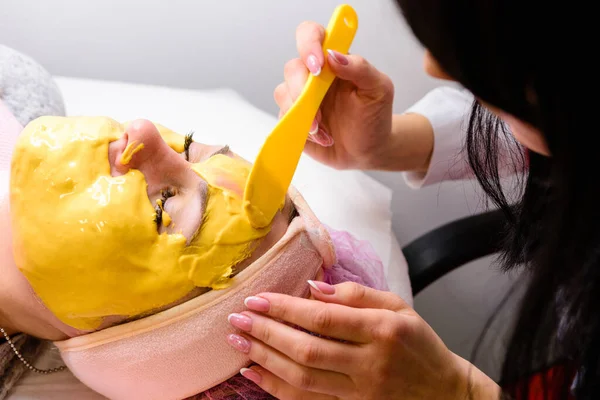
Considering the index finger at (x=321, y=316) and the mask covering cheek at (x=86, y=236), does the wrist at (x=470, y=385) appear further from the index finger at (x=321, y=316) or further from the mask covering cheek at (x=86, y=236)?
the mask covering cheek at (x=86, y=236)

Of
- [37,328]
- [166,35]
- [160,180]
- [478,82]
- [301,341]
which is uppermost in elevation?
[478,82]

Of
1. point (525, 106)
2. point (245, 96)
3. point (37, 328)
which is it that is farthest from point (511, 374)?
point (245, 96)

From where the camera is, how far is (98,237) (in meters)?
0.64

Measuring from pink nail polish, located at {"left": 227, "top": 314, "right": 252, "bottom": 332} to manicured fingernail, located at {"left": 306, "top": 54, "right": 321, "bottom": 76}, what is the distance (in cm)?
34

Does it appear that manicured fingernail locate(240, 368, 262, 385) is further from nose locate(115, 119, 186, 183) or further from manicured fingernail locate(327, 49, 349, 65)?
manicured fingernail locate(327, 49, 349, 65)

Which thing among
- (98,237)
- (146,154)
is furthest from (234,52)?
(98,237)

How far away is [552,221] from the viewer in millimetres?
503

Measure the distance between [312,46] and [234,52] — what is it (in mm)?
670

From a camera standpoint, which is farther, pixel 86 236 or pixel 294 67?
pixel 294 67

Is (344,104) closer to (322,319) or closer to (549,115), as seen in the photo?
(322,319)

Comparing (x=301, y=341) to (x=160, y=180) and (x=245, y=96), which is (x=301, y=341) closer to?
(x=160, y=180)

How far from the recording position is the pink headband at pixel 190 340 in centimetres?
68

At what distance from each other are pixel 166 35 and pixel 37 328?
34.0 inches

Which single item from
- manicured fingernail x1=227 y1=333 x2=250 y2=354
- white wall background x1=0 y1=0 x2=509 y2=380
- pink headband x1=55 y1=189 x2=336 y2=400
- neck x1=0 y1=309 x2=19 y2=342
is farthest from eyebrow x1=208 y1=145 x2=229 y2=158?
white wall background x1=0 y1=0 x2=509 y2=380
